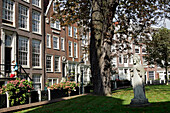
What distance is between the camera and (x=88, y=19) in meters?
19.5

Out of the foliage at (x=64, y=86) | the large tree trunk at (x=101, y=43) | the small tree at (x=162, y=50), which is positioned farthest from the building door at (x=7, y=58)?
the small tree at (x=162, y=50)

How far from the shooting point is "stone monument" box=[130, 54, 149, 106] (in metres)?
9.61

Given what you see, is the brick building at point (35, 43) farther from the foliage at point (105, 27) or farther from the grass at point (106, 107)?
the grass at point (106, 107)

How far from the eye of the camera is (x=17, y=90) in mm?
13867

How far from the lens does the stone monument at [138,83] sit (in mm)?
9609

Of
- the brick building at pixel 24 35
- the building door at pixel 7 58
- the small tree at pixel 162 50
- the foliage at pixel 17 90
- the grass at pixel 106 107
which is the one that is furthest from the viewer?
the small tree at pixel 162 50

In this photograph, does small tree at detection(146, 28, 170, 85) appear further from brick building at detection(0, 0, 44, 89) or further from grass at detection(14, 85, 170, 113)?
grass at detection(14, 85, 170, 113)

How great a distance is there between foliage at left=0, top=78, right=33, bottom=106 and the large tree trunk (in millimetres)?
4874

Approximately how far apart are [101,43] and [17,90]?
6.68 meters

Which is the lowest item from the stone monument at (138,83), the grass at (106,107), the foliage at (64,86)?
the grass at (106,107)

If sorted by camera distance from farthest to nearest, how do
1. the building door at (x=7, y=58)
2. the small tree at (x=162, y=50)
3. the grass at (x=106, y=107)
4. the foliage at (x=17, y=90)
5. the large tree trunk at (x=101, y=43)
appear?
1. the small tree at (x=162, y=50)
2. the building door at (x=7, y=58)
3. the large tree trunk at (x=101, y=43)
4. the foliage at (x=17, y=90)
5. the grass at (x=106, y=107)

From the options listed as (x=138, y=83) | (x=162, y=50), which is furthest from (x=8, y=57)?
(x=162, y=50)

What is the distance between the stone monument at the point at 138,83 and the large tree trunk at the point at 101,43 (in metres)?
5.82

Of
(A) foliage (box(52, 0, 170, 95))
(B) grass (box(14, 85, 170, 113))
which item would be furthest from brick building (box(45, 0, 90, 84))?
(B) grass (box(14, 85, 170, 113))
